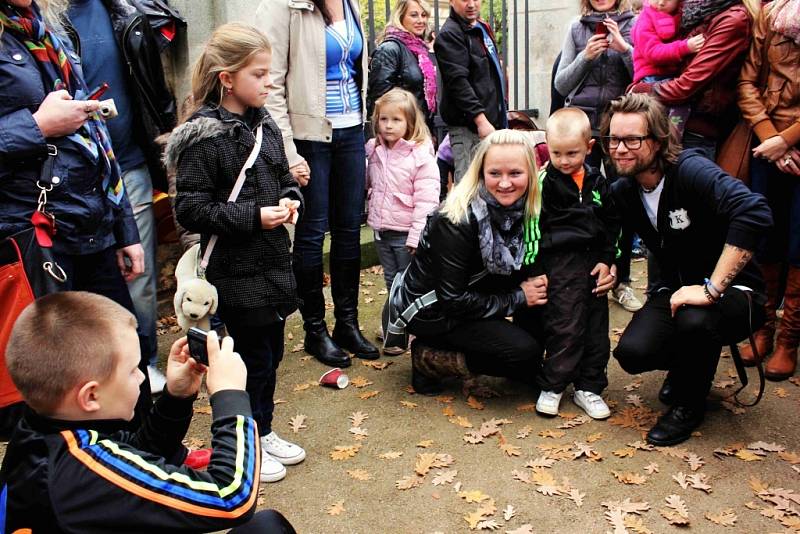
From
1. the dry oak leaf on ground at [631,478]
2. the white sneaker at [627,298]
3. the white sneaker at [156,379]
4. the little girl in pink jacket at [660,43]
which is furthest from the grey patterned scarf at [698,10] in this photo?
the white sneaker at [156,379]

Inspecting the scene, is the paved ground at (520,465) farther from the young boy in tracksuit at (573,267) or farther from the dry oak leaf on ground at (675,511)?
the young boy in tracksuit at (573,267)

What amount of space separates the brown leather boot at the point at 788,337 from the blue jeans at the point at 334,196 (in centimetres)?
241

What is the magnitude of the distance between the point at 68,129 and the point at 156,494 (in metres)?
1.57

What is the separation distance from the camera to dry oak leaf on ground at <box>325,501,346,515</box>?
315 centimetres

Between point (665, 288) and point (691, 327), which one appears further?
point (665, 288)

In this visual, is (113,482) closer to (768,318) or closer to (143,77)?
(143,77)

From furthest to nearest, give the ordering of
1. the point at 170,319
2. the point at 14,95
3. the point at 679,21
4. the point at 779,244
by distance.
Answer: the point at 170,319 → the point at 679,21 → the point at 779,244 → the point at 14,95

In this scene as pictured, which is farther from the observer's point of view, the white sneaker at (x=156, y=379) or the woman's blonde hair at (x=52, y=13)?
the white sneaker at (x=156, y=379)

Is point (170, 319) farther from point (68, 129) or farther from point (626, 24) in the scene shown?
point (626, 24)

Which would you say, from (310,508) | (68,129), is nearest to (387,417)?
(310,508)

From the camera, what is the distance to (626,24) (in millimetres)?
5605

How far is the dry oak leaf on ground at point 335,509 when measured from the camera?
3.15m

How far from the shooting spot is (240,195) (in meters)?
3.25

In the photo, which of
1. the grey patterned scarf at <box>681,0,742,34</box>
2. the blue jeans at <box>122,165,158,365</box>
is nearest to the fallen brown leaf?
the blue jeans at <box>122,165,158,365</box>
